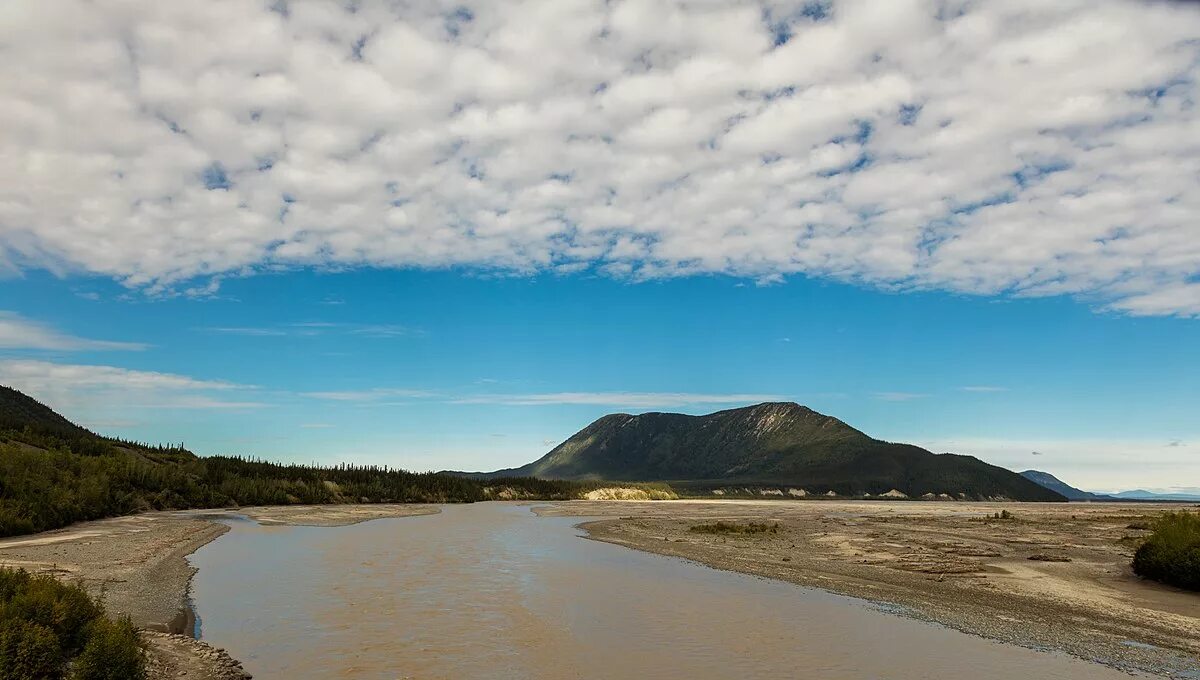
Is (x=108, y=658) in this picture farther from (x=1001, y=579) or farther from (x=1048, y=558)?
(x=1048, y=558)

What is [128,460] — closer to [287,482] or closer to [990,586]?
[287,482]

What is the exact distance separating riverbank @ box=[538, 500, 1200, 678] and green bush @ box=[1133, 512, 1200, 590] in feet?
1.72

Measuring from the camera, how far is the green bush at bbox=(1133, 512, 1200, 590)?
66.9 feet

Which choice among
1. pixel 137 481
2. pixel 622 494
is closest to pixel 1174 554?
pixel 137 481

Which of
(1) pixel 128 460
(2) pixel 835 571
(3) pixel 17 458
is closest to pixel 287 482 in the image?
(1) pixel 128 460

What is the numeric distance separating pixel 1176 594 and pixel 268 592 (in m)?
26.5

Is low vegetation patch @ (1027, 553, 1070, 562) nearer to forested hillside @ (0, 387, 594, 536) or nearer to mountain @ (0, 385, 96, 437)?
forested hillside @ (0, 387, 594, 536)

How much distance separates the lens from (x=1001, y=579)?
73.9 feet

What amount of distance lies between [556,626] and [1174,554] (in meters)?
19.7

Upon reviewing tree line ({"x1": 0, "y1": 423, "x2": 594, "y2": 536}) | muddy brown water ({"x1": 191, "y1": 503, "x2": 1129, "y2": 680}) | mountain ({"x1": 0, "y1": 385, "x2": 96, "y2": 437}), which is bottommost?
muddy brown water ({"x1": 191, "y1": 503, "x2": 1129, "y2": 680})

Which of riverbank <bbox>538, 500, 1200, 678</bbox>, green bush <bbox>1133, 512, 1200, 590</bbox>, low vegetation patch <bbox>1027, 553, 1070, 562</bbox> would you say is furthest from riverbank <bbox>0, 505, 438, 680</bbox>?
low vegetation patch <bbox>1027, 553, 1070, 562</bbox>

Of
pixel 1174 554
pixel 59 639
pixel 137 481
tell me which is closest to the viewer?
pixel 59 639

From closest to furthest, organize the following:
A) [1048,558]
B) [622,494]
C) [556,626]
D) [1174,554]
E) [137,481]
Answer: [556,626]
[1174,554]
[1048,558]
[137,481]
[622,494]

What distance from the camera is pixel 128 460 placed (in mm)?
57719
